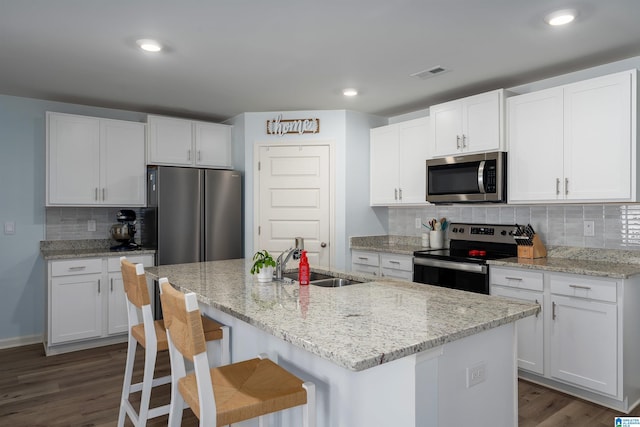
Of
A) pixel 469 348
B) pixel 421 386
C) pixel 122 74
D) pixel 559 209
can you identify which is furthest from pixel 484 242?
pixel 122 74

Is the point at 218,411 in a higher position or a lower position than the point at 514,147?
lower

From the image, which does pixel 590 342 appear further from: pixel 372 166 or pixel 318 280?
pixel 372 166

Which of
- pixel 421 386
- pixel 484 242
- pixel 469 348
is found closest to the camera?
pixel 421 386

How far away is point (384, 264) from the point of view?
4.30 metres

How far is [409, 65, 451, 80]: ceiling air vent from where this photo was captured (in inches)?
128

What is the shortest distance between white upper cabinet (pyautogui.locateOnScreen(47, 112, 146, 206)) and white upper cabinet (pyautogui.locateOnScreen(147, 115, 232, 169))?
15 cm

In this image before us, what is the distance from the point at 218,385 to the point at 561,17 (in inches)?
102

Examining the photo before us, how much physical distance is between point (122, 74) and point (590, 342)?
3969 millimetres

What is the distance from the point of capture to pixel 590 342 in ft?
9.05

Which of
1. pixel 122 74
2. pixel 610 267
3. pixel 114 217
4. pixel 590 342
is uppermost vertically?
pixel 122 74

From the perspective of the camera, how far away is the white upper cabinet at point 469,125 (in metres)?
3.45

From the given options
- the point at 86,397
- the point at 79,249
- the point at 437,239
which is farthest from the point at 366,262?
the point at 79,249

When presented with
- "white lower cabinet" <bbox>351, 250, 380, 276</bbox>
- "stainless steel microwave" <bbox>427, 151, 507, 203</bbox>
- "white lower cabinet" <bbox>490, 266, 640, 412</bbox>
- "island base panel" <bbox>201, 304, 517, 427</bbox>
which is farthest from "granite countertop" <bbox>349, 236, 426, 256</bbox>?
"island base panel" <bbox>201, 304, 517, 427</bbox>

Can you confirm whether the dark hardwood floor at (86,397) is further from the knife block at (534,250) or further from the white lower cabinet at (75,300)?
the knife block at (534,250)
